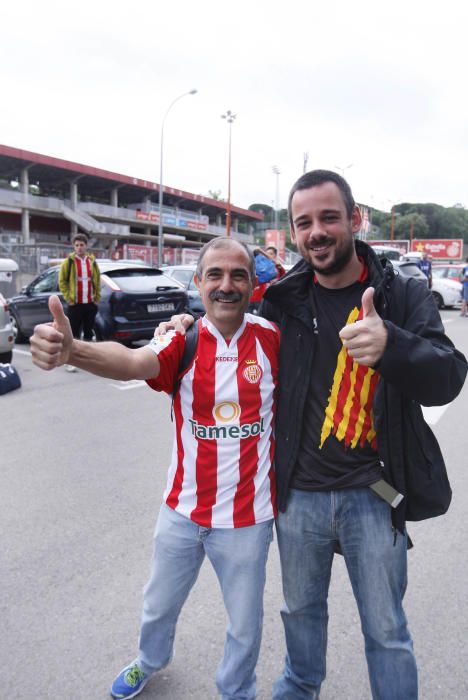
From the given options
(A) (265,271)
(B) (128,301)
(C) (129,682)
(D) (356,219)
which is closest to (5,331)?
(B) (128,301)

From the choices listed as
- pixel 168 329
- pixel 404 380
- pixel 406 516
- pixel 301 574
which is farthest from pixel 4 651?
pixel 404 380

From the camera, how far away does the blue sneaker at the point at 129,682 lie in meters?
2.05

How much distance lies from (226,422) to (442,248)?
55.4 metres

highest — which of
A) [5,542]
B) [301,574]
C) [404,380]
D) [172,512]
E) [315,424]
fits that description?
[404,380]

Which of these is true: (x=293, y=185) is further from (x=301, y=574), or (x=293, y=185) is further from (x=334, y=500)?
(x=301, y=574)

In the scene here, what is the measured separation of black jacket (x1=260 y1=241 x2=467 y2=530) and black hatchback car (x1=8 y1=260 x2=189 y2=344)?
7.24 meters

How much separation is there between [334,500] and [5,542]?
89.2 inches

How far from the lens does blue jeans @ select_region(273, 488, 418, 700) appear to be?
1755mm

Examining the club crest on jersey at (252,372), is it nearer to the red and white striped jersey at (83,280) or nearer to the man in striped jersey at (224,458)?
the man in striped jersey at (224,458)

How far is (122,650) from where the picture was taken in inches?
91.1

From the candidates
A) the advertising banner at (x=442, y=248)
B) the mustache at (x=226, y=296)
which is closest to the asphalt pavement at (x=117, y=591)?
the mustache at (x=226, y=296)

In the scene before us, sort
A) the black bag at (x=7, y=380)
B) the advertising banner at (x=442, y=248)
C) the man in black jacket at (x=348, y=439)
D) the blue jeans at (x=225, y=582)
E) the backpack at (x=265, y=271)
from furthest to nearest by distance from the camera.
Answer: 1. the advertising banner at (x=442, y=248)
2. the black bag at (x=7, y=380)
3. the backpack at (x=265, y=271)
4. the blue jeans at (x=225, y=582)
5. the man in black jacket at (x=348, y=439)

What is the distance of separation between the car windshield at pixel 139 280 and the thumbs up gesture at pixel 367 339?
25.8ft

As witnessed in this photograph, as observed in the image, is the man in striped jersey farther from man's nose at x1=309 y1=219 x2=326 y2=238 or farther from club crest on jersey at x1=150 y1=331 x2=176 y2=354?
man's nose at x1=309 y1=219 x2=326 y2=238
